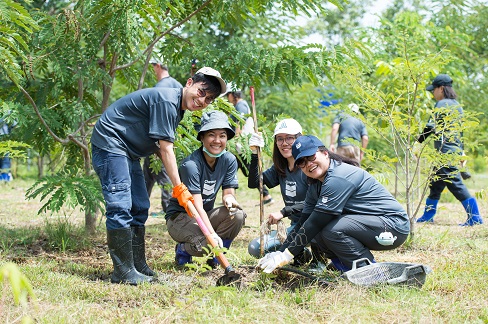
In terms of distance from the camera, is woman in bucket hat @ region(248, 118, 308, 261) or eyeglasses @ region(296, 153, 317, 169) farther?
woman in bucket hat @ region(248, 118, 308, 261)

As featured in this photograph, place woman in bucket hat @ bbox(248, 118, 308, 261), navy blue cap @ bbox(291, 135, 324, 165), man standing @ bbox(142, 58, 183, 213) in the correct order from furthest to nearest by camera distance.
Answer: man standing @ bbox(142, 58, 183, 213)
woman in bucket hat @ bbox(248, 118, 308, 261)
navy blue cap @ bbox(291, 135, 324, 165)

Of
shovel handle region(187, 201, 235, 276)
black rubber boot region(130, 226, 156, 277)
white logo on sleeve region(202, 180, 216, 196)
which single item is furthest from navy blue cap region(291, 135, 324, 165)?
black rubber boot region(130, 226, 156, 277)

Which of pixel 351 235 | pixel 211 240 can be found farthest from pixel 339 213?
pixel 211 240

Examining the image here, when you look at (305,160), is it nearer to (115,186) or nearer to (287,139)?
(287,139)

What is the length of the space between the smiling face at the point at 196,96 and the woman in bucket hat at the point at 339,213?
690mm

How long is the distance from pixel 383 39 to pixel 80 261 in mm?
6722

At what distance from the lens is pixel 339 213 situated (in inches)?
151

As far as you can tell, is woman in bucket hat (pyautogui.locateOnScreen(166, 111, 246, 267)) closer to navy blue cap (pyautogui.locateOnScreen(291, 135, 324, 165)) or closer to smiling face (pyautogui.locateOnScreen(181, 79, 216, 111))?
smiling face (pyautogui.locateOnScreen(181, 79, 216, 111))

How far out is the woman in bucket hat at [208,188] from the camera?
4.48 m

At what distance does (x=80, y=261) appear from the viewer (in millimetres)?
4645

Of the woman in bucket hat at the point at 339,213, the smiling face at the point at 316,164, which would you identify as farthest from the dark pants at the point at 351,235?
the smiling face at the point at 316,164

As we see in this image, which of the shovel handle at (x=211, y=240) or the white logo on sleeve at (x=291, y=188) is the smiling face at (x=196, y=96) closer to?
the shovel handle at (x=211, y=240)

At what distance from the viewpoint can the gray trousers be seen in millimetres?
4465

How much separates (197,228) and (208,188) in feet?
1.21
